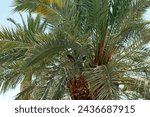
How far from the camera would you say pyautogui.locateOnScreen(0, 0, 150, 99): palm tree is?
32.4 feet

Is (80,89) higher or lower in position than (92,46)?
lower

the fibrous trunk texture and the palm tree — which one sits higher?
the palm tree

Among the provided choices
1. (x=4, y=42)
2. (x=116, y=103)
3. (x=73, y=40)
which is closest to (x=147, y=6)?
(x=73, y=40)

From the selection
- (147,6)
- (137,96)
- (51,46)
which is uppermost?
(147,6)

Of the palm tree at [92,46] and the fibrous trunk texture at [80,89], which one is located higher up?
the palm tree at [92,46]

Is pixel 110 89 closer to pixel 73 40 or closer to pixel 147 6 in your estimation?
pixel 73 40

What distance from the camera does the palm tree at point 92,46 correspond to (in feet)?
32.4

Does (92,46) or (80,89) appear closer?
(80,89)

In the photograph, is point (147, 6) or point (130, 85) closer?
point (130, 85)

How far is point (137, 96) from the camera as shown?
11.6 meters

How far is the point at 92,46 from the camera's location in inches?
411

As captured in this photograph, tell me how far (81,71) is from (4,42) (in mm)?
1803

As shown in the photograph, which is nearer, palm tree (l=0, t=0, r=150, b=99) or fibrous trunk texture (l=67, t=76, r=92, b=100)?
palm tree (l=0, t=0, r=150, b=99)

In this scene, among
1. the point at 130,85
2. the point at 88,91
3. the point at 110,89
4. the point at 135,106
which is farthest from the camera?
the point at 130,85
